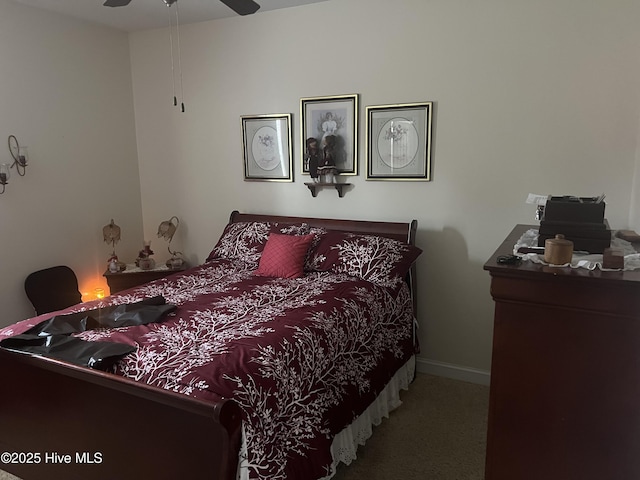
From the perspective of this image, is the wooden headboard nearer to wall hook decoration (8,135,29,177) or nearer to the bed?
the bed

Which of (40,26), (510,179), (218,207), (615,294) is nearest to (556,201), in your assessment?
(615,294)

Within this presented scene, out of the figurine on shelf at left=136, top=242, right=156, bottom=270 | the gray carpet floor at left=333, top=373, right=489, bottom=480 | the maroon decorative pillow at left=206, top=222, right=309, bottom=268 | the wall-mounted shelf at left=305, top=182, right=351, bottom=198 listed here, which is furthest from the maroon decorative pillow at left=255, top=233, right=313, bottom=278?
the figurine on shelf at left=136, top=242, right=156, bottom=270

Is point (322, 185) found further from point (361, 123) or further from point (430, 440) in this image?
point (430, 440)

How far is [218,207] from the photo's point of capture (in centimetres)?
390

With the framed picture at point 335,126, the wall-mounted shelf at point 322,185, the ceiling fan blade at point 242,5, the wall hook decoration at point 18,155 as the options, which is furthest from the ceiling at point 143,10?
the wall-mounted shelf at point 322,185

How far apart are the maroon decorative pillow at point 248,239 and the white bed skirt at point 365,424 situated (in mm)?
1168

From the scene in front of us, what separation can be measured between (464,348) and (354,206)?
124 cm

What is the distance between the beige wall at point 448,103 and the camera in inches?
101

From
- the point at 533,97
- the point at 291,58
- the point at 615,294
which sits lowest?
the point at 615,294

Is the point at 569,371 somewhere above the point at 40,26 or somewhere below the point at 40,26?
below

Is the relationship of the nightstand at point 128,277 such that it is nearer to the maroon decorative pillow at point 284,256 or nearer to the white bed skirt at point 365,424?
the maroon decorative pillow at point 284,256

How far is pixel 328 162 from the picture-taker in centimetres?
328

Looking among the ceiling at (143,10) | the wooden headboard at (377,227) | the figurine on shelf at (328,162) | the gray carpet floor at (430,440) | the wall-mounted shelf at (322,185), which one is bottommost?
the gray carpet floor at (430,440)

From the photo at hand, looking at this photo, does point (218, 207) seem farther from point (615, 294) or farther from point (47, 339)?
point (615, 294)
